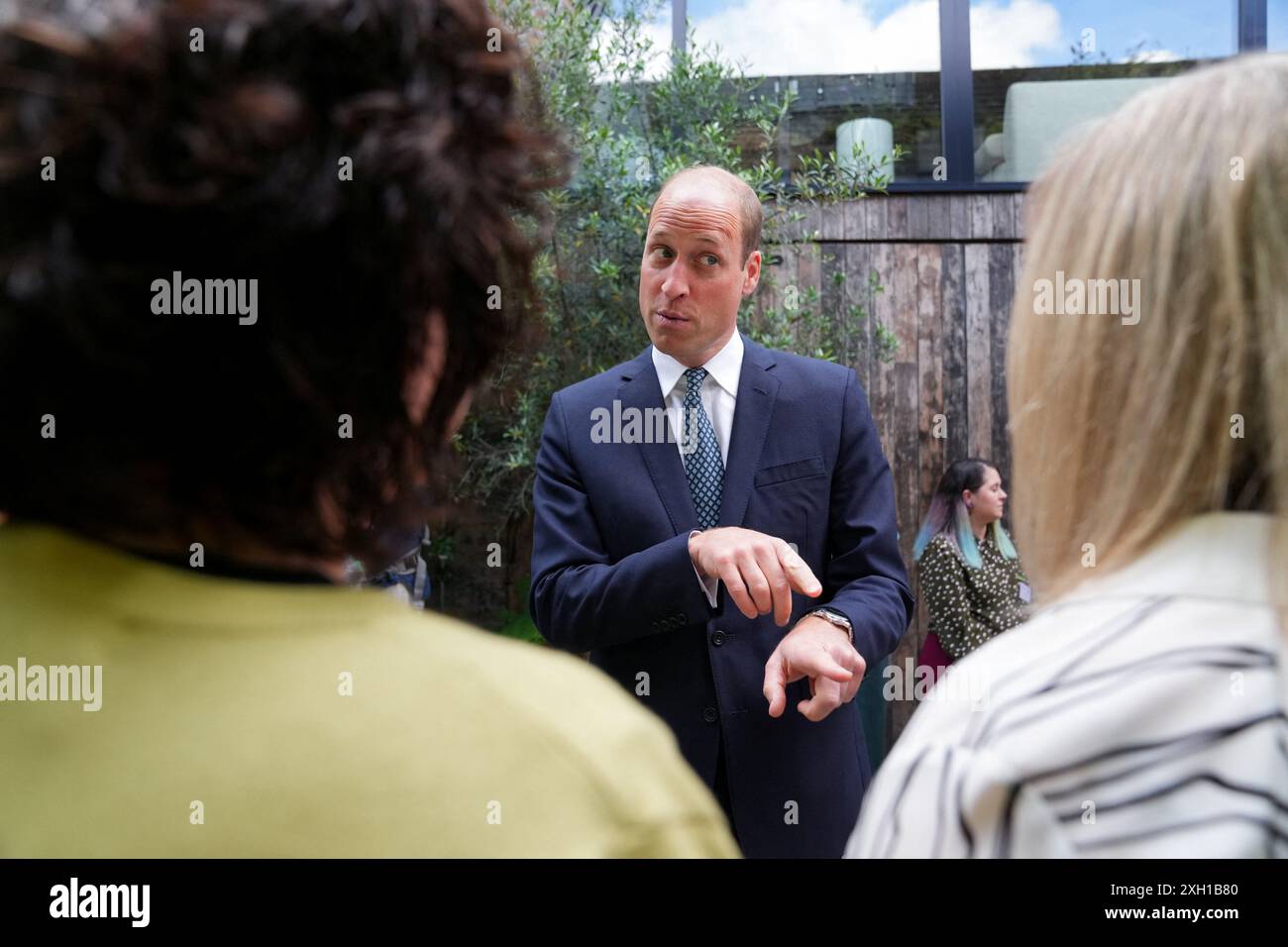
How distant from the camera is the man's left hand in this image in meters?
1.63

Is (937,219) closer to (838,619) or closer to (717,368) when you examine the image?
(717,368)

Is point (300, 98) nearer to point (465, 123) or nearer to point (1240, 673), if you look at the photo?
point (465, 123)

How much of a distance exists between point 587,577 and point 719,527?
10.7 inches

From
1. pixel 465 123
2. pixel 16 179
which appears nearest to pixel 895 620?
pixel 465 123

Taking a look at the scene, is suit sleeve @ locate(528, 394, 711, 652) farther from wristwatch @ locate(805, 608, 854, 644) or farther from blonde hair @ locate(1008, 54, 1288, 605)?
blonde hair @ locate(1008, 54, 1288, 605)

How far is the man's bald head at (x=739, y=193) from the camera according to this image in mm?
2311

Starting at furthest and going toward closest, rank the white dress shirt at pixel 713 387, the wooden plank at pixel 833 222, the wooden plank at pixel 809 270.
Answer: the wooden plank at pixel 833 222 < the wooden plank at pixel 809 270 < the white dress shirt at pixel 713 387

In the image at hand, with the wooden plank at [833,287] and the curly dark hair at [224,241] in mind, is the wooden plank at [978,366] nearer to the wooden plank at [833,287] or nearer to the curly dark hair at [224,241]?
the wooden plank at [833,287]

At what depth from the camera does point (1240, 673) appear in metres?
0.77

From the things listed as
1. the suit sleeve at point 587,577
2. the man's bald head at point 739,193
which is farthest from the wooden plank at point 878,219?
the suit sleeve at point 587,577

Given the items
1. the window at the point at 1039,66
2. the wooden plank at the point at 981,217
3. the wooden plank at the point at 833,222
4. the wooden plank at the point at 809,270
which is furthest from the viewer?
the window at the point at 1039,66

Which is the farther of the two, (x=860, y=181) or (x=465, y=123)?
(x=860, y=181)

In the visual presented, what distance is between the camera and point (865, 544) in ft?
6.68

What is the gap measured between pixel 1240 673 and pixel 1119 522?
162 millimetres
